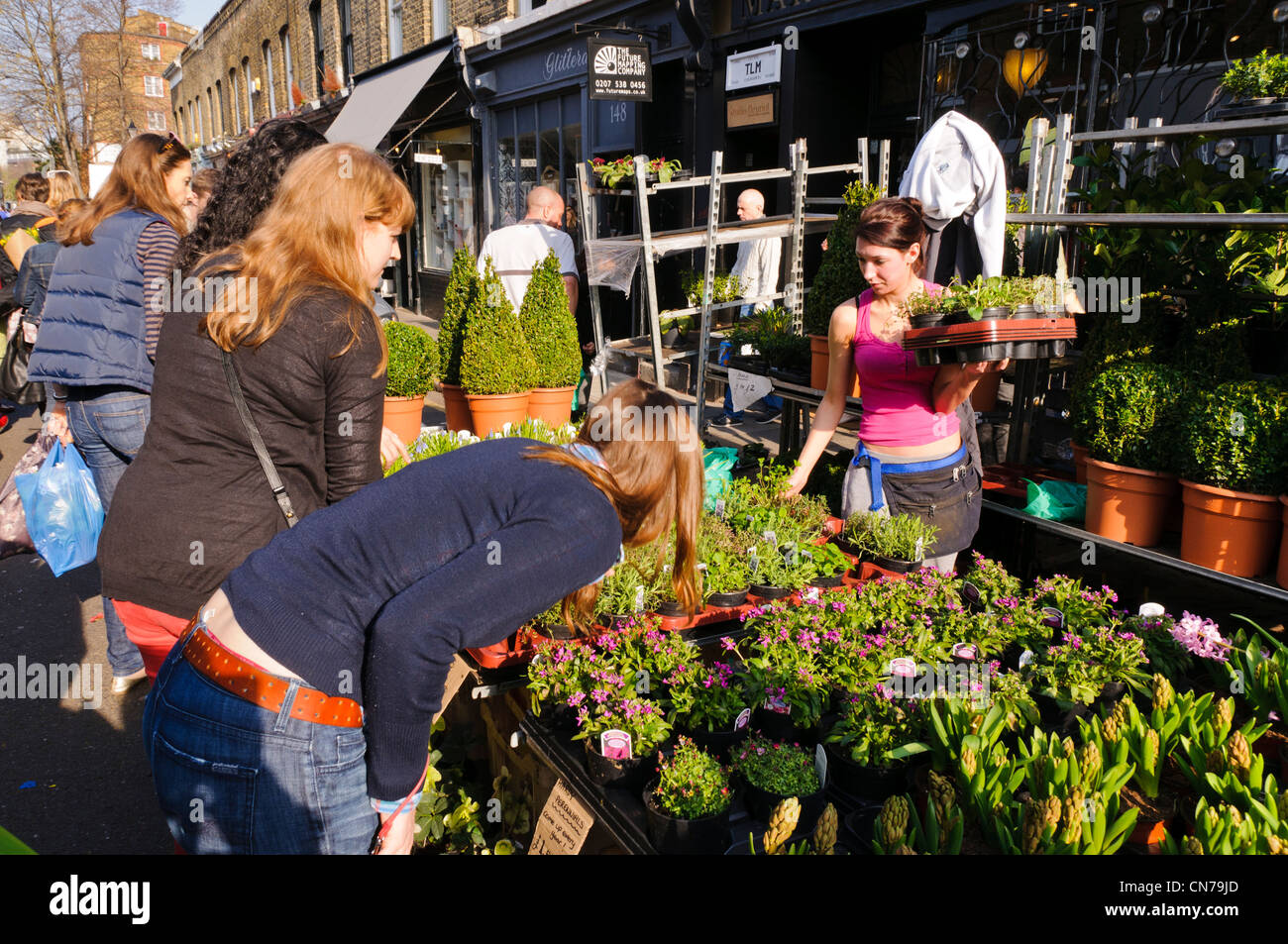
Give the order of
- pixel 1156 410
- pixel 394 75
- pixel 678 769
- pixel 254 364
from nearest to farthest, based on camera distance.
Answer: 1. pixel 254 364
2. pixel 678 769
3. pixel 1156 410
4. pixel 394 75

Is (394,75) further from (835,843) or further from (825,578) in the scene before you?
(835,843)

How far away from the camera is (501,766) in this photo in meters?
3.11

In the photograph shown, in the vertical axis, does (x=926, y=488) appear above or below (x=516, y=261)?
below

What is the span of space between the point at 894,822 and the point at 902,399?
75.0 inches

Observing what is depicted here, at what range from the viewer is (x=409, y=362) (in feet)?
19.2

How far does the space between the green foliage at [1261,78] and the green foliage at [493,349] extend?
4097 millimetres

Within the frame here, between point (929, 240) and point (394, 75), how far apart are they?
14.0 m

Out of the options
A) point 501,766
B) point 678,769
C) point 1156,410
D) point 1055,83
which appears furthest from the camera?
point 1055,83

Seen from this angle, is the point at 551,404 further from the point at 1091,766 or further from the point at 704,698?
the point at 1091,766

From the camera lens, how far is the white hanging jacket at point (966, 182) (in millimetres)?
4289

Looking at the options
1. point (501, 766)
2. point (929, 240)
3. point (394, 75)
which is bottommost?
point (501, 766)

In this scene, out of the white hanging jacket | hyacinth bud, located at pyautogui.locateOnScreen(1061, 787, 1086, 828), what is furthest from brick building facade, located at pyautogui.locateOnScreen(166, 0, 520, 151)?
hyacinth bud, located at pyautogui.locateOnScreen(1061, 787, 1086, 828)

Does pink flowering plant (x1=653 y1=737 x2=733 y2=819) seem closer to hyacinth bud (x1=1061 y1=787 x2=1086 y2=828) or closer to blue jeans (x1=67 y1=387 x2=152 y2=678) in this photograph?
hyacinth bud (x1=1061 y1=787 x2=1086 y2=828)
